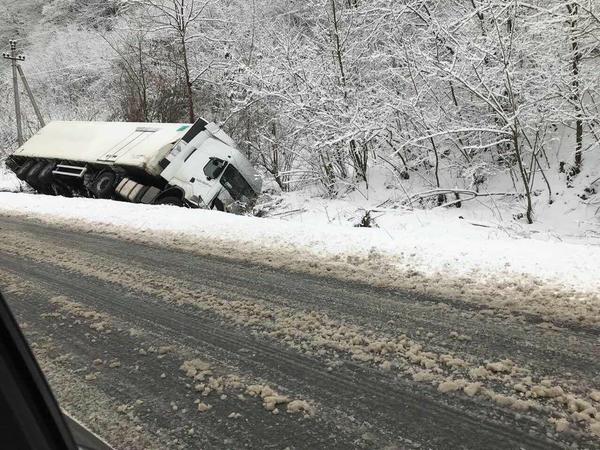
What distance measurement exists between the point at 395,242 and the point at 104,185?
34.8ft

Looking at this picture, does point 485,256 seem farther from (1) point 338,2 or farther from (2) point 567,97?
(1) point 338,2

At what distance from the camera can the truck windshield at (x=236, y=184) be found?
543 inches

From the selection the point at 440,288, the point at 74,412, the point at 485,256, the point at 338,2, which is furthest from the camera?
the point at 338,2

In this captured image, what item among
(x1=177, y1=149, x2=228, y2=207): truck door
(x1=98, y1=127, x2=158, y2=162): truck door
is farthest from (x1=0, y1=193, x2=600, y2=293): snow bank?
(x1=98, y1=127, x2=158, y2=162): truck door

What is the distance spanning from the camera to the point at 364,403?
2.61 m

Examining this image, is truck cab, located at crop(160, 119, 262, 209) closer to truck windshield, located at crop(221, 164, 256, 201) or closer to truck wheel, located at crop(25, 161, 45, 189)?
truck windshield, located at crop(221, 164, 256, 201)

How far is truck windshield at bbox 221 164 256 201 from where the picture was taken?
13.8 meters

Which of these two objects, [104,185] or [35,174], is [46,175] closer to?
[35,174]

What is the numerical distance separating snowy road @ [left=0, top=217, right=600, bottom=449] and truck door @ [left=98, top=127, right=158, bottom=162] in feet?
30.9

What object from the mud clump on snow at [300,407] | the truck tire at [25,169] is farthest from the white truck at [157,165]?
the mud clump on snow at [300,407]

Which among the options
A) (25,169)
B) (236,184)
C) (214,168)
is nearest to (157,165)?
(214,168)

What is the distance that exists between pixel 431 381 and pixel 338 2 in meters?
14.8

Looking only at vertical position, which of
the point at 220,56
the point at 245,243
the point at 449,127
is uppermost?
the point at 220,56

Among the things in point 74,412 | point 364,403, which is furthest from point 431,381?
point 74,412
